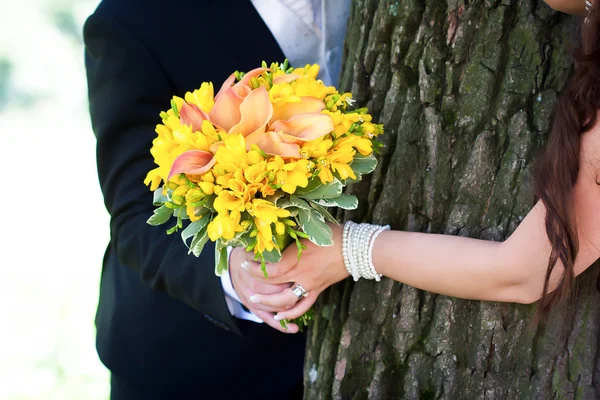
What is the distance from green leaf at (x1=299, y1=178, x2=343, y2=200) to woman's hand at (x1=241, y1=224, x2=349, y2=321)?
24 centimetres

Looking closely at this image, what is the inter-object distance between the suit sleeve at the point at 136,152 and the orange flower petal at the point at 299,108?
632 mm

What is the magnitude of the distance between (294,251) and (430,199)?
41 cm

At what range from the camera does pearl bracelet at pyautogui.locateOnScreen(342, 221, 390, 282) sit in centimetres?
180

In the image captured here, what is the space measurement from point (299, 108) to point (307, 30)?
2.38 feet

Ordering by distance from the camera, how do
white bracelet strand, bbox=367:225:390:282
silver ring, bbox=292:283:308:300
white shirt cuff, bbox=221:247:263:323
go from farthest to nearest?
white shirt cuff, bbox=221:247:263:323 < silver ring, bbox=292:283:308:300 < white bracelet strand, bbox=367:225:390:282

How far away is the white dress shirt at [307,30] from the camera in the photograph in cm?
222

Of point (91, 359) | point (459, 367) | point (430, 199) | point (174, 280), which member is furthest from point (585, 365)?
point (91, 359)

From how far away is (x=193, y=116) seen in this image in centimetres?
159

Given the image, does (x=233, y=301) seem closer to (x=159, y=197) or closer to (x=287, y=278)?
(x=287, y=278)

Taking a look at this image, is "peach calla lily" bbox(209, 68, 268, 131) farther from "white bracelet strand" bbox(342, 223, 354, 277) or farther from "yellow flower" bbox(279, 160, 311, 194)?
"white bracelet strand" bbox(342, 223, 354, 277)

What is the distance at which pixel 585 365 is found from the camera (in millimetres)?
1783

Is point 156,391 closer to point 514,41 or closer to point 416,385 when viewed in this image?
point 416,385

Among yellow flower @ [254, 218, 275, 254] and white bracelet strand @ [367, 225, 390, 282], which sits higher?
yellow flower @ [254, 218, 275, 254]

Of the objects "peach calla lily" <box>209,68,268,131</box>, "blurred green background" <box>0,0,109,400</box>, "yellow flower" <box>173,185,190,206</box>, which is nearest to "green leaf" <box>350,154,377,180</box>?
"peach calla lily" <box>209,68,268,131</box>
